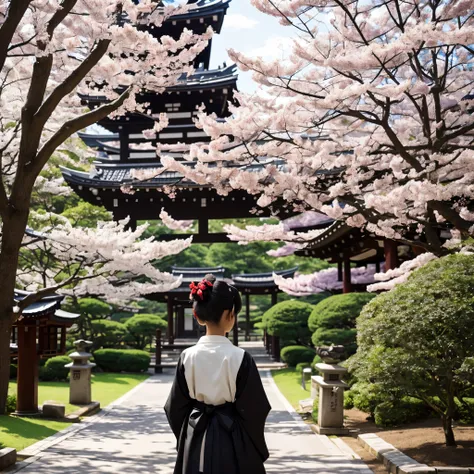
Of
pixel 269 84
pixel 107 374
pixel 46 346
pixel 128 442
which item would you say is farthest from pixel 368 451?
pixel 107 374

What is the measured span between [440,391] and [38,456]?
474 cm

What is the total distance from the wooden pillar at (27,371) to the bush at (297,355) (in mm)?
13015

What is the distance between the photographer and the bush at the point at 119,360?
23.5 meters

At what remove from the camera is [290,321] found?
80.3 ft

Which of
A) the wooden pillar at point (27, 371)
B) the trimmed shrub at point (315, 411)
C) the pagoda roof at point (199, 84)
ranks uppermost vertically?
the pagoda roof at point (199, 84)

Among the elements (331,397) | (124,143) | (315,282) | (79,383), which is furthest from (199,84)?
(331,397)

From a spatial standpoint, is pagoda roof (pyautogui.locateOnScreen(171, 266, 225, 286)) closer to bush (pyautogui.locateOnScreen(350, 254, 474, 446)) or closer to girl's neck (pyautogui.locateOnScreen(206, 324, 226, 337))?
bush (pyautogui.locateOnScreen(350, 254, 474, 446))

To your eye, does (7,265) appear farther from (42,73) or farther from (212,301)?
(212,301)

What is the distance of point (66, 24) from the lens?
8.84 meters

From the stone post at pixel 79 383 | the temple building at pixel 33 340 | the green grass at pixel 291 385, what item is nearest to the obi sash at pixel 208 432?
the temple building at pixel 33 340

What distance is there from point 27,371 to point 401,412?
621 cm

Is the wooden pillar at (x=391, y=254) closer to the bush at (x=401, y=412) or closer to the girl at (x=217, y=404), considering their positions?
the bush at (x=401, y=412)

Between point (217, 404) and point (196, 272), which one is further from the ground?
point (196, 272)

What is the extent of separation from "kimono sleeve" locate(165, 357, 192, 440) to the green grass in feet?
33.0
